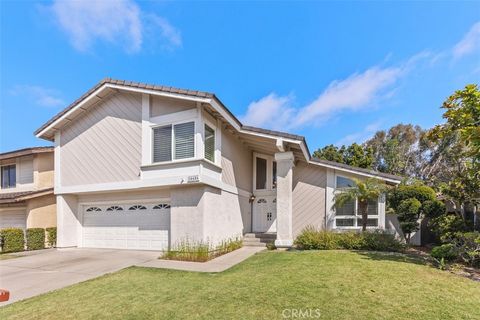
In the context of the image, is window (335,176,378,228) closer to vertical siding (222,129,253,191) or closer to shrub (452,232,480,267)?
shrub (452,232,480,267)

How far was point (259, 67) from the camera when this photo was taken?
15875mm

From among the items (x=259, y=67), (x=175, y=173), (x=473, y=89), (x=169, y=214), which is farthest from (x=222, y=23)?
(x=473, y=89)

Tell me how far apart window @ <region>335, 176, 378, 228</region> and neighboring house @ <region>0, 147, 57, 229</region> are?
15.4 m

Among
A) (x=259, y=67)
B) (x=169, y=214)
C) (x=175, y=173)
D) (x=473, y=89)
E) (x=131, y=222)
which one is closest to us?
(x=473, y=89)

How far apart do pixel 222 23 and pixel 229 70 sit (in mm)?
4608

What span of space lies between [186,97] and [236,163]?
446 cm

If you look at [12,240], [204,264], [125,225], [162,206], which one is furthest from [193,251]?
[12,240]

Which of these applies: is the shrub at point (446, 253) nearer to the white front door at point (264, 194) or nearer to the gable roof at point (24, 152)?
the white front door at point (264, 194)

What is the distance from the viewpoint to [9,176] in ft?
55.8

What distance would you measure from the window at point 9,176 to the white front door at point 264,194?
603 inches

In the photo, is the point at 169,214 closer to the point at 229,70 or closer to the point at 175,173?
the point at 175,173

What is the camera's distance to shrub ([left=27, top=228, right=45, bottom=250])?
1323cm

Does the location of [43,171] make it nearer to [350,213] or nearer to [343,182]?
[343,182]

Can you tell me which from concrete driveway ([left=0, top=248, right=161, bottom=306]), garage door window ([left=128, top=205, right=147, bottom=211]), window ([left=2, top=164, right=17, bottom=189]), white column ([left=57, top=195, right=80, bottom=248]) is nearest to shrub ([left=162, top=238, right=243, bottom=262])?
concrete driveway ([left=0, top=248, right=161, bottom=306])
